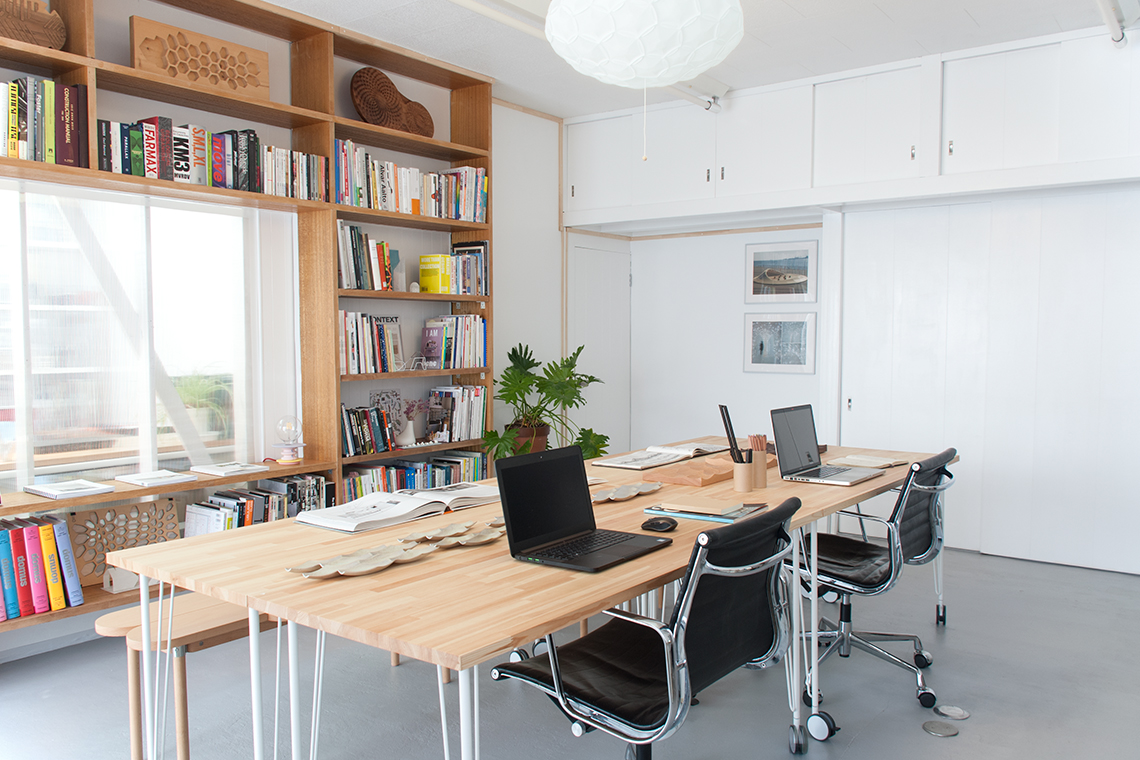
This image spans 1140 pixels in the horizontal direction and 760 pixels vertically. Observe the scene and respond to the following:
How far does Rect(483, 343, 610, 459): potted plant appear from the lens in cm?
514

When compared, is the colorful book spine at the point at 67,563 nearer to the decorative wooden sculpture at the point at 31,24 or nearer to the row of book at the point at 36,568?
the row of book at the point at 36,568

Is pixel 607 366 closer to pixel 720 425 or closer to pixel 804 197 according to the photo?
pixel 720 425

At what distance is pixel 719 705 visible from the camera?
9.95 ft

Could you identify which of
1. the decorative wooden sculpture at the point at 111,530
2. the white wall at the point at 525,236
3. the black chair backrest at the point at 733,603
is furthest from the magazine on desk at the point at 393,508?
the white wall at the point at 525,236

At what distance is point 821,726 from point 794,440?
1173 millimetres

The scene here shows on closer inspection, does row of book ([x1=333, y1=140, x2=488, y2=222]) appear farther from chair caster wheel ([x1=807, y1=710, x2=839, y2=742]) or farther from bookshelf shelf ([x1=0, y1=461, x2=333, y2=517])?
chair caster wheel ([x1=807, y1=710, x2=839, y2=742])

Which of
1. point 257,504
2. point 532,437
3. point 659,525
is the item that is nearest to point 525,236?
point 532,437

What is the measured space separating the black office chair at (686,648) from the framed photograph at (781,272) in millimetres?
4120

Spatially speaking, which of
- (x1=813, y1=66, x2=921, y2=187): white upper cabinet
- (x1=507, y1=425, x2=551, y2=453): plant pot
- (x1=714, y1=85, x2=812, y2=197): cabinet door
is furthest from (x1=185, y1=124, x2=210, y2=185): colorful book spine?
(x1=813, y1=66, x2=921, y2=187): white upper cabinet

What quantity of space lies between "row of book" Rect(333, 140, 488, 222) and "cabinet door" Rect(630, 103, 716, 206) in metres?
1.27

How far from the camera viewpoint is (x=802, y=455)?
3.51 meters

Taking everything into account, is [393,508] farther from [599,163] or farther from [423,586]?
[599,163]

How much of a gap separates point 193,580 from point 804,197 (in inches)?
169

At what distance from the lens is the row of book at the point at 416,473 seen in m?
4.48
